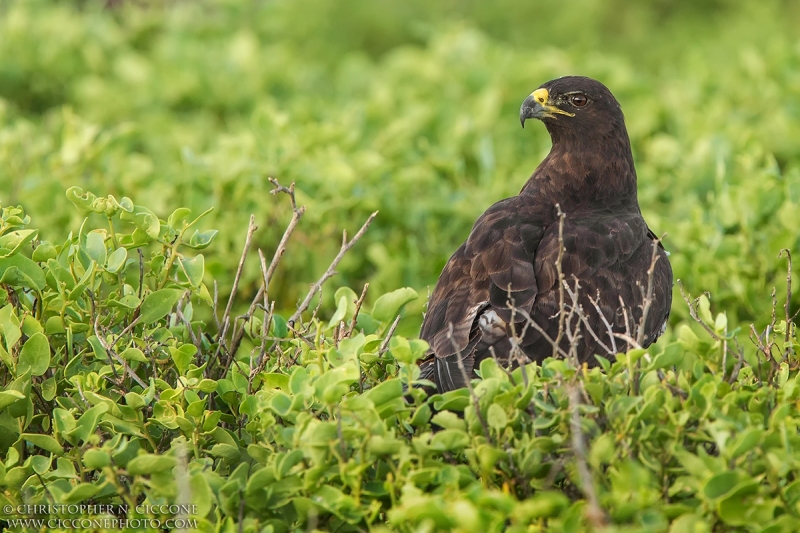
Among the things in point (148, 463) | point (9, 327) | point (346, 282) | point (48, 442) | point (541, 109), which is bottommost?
point (346, 282)

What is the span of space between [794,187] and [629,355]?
8.88 feet

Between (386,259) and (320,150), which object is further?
(320,150)

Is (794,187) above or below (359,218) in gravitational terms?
above

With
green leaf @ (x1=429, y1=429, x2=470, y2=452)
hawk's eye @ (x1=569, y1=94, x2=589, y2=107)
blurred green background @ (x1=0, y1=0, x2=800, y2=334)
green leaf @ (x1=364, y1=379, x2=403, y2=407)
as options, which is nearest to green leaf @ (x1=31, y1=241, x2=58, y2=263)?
green leaf @ (x1=364, y1=379, x2=403, y2=407)

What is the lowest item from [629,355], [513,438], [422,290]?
[422,290]

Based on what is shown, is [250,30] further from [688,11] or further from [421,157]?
[688,11]

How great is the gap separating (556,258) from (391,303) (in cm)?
78

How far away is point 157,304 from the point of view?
11.1ft

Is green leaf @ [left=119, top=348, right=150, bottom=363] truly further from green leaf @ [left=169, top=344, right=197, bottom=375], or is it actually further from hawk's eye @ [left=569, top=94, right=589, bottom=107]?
hawk's eye @ [left=569, top=94, right=589, bottom=107]

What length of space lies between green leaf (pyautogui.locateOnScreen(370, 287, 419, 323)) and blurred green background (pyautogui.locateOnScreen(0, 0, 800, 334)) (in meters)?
1.36

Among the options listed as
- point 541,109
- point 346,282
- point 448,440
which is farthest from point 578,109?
point 448,440

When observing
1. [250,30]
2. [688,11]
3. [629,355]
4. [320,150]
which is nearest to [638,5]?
[688,11]

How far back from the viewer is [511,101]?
8.04 metres

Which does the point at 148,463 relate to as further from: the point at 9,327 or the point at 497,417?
the point at 497,417
